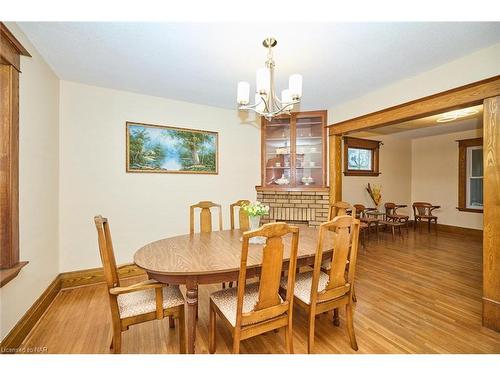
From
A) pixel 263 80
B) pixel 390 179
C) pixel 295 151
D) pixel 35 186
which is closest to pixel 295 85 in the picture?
pixel 263 80

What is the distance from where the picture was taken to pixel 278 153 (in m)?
3.83

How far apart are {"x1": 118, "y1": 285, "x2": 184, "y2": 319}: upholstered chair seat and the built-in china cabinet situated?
248 cm

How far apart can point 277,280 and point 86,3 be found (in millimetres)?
1868

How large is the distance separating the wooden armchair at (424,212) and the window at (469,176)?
22.0 inches

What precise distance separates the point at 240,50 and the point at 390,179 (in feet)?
18.2

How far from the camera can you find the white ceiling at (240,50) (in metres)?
1.69

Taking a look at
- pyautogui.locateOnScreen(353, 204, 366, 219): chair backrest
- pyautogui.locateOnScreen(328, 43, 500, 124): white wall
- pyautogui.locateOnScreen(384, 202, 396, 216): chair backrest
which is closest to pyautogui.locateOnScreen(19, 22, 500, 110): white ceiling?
pyautogui.locateOnScreen(328, 43, 500, 124): white wall

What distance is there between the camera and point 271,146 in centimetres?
390

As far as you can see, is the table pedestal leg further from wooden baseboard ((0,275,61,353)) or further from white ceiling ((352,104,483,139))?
white ceiling ((352,104,483,139))

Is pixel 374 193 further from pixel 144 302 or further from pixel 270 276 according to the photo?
pixel 144 302

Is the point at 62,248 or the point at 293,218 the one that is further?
the point at 293,218
